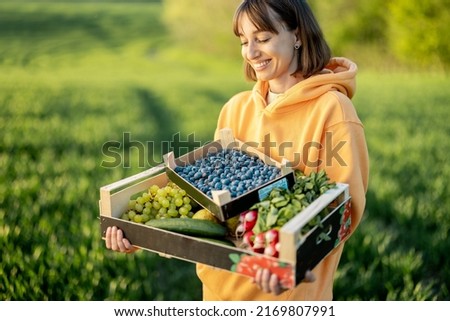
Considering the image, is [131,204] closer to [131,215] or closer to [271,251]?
[131,215]

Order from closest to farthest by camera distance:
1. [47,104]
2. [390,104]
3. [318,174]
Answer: [318,174] < [47,104] < [390,104]

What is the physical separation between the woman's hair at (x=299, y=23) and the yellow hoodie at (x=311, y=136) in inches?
2.7

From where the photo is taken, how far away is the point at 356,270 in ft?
13.5

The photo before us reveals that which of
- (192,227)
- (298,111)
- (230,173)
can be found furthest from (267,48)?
(192,227)

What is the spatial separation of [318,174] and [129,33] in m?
24.2

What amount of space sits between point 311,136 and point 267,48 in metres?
0.36

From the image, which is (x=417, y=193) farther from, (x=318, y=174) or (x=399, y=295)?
(x=318, y=174)

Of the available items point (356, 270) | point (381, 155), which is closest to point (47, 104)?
point (381, 155)

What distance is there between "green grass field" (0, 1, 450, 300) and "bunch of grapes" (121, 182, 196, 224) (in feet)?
5.03

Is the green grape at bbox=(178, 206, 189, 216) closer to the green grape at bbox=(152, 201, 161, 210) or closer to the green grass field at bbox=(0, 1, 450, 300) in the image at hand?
the green grape at bbox=(152, 201, 161, 210)

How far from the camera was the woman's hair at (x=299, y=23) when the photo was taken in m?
2.18

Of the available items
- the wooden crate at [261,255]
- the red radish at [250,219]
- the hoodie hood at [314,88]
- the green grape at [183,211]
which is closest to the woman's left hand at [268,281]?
the wooden crate at [261,255]

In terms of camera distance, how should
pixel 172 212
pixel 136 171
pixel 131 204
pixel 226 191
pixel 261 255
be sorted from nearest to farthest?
pixel 261 255
pixel 226 191
pixel 172 212
pixel 131 204
pixel 136 171

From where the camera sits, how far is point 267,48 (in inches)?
87.0
